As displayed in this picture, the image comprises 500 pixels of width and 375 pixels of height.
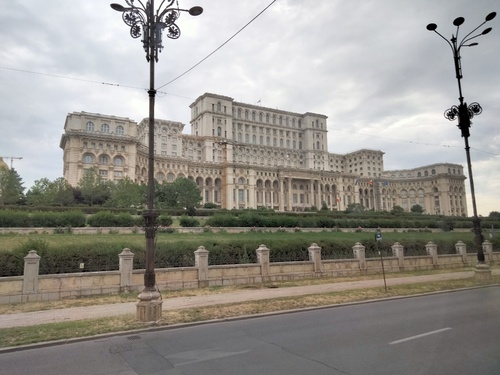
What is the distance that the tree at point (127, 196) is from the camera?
61.3 meters

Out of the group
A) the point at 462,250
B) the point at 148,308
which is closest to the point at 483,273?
the point at 462,250

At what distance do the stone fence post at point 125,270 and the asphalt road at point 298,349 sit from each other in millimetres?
6727

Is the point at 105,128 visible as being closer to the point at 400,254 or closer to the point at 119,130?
the point at 119,130

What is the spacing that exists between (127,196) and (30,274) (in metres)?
50.1

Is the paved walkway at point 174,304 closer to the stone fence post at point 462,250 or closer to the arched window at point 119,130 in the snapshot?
the stone fence post at point 462,250

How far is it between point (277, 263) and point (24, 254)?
A: 1204cm

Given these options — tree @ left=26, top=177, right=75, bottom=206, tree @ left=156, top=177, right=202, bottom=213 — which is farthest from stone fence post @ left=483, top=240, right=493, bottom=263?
tree @ left=26, top=177, right=75, bottom=206

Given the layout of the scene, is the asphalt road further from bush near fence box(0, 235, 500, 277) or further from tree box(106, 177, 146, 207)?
tree box(106, 177, 146, 207)

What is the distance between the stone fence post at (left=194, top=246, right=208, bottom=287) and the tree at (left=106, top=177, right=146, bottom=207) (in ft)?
155

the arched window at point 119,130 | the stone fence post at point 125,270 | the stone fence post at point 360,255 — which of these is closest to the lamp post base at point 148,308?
the stone fence post at point 125,270

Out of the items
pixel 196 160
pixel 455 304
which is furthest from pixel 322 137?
pixel 455 304

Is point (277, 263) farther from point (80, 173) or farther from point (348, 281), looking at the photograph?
point (80, 173)

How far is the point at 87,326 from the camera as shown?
30.6 ft

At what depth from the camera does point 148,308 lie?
384 inches
